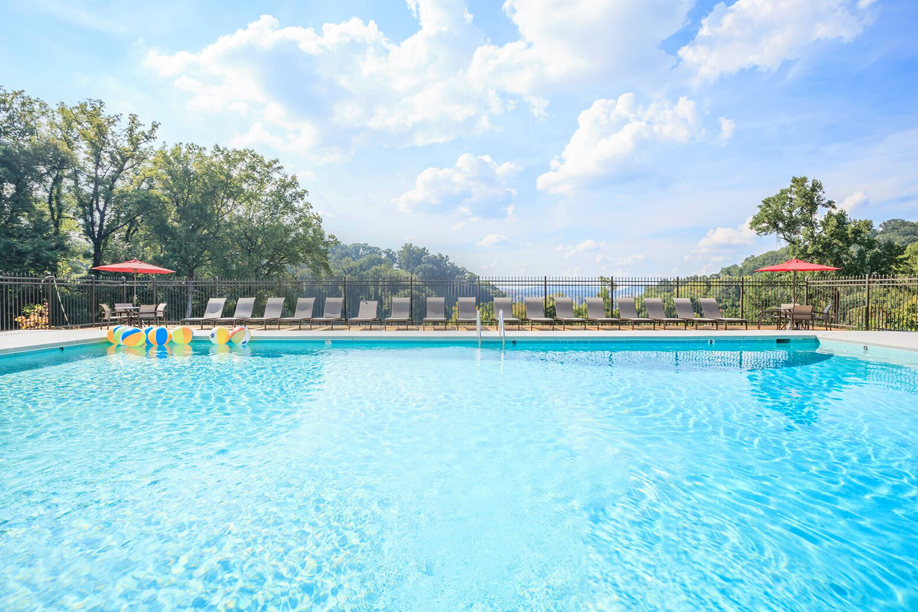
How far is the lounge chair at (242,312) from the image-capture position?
1198cm

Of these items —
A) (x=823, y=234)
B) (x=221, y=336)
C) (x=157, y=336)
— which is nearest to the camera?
(x=157, y=336)

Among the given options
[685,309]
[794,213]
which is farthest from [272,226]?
[794,213]

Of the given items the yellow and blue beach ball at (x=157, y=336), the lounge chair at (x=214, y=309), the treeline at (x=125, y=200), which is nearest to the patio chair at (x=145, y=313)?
the lounge chair at (x=214, y=309)

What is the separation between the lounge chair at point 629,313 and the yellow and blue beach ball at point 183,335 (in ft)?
35.9

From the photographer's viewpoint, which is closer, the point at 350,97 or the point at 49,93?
the point at 350,97

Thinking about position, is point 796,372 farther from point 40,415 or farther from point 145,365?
point 145,365

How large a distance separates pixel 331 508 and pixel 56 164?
23270 mm

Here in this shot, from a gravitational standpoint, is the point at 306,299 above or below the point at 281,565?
above

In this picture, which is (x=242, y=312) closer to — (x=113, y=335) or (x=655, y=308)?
(x=113, y=335)

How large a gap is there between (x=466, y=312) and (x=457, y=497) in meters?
9.32

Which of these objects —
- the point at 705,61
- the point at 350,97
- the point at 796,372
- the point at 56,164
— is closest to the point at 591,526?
the point at 796,372

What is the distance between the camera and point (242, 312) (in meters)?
12.3

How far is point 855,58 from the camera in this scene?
10531 millimetres

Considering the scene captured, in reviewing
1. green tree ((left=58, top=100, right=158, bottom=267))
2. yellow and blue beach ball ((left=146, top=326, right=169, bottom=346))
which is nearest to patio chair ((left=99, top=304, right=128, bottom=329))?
yellow and blue beach ball ((left=146, top=326, right=169, bottom=346))
